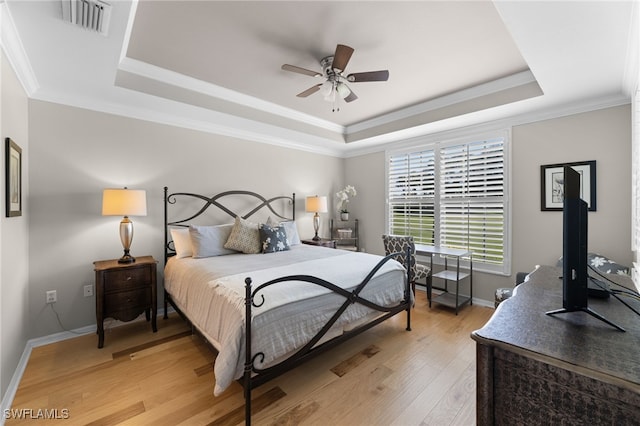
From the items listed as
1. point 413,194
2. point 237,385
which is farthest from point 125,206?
point 413,194

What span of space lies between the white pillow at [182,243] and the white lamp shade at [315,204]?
2052 mm

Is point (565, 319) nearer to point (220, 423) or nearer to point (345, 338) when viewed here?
point (345, 338)

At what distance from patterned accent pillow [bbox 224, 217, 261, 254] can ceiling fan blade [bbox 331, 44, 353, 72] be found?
2103mm

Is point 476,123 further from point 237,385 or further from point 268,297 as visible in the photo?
point 237,385

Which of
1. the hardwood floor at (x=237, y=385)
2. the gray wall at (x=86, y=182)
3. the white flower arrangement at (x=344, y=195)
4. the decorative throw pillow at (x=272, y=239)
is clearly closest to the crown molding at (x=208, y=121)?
the gray wall at (x=86, y=182)

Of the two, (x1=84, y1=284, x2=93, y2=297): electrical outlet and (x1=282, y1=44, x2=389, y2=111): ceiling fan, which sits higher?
(x1=282, y1=44, x2=389, y2=111): ceiling fan

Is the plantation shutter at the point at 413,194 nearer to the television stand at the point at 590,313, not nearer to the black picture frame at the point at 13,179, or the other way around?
the television stand at the point at 590,313

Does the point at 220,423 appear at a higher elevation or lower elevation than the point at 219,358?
lower

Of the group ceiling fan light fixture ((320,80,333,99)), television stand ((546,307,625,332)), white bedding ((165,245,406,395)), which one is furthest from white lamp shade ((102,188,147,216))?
television stand ((546,307,625,332))

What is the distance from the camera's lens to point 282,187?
468 centimetres

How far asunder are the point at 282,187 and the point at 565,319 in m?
4.06

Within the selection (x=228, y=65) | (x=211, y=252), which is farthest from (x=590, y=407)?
(x=228, y=65)

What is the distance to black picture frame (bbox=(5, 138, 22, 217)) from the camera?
1949 mm

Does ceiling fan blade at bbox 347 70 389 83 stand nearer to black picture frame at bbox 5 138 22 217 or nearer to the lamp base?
black picture frame at bbox 5 138 22 217
